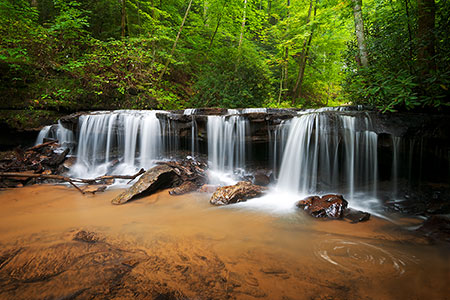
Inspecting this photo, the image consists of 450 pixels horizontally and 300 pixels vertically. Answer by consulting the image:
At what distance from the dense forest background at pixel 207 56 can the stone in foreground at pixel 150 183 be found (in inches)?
188

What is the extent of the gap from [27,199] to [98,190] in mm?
1195

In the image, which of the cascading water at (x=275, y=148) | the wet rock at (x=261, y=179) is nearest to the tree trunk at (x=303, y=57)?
the cascading water at (x=275, y=148)

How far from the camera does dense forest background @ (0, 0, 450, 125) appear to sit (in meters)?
4.11

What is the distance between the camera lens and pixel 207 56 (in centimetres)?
1288

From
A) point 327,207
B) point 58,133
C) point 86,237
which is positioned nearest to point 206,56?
point 58,133

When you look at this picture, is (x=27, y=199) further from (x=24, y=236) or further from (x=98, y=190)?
(x=24, y=236)

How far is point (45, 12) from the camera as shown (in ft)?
34.3

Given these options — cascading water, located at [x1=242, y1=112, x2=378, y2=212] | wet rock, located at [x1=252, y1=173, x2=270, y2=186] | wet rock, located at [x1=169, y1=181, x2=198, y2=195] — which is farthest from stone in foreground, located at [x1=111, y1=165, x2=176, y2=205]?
wet rock, located at [x1=252, y1=173, x2=270, y2=186]

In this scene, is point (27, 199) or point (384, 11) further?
point (384, 11)

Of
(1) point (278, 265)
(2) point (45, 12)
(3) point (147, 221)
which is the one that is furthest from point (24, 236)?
(2) point (45, 12)

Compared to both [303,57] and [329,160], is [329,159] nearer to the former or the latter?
[329,160]

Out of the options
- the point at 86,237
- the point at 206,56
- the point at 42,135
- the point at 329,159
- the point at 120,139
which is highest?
the point at 206,56

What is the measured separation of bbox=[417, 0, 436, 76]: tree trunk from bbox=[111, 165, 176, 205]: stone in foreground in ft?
19.1

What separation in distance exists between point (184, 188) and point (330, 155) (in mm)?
3901
